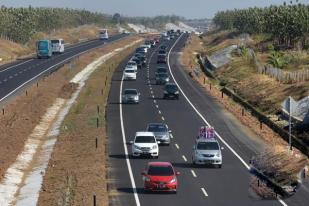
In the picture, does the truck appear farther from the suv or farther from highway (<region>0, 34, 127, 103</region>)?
the suv

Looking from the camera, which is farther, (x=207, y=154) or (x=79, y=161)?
(x=79, y=161)

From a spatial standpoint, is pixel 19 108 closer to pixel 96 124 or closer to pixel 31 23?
pixel 96 124

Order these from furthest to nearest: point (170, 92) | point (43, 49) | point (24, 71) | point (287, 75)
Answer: point (43, 49), point (24, 71), point (287, 75), point (170, 92)

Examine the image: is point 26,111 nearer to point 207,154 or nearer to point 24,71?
point 207,154

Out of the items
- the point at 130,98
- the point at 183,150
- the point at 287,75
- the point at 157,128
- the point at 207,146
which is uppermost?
the point at 207,146

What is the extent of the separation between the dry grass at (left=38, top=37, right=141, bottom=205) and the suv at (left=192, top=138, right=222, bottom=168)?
5.26 meters

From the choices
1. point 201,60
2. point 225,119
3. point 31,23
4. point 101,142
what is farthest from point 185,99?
point 31,23

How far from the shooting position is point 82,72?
386ft

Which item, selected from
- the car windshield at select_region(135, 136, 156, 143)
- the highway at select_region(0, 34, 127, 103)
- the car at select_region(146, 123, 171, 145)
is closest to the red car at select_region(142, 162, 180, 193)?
the car windshield at select_region(135, 136, 156, 143)

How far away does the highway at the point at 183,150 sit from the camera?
36812mm

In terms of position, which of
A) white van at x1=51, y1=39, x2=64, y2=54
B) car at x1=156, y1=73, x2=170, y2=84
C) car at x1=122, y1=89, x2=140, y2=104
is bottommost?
white van at x1=51, y1=39, x2=64, y2=54

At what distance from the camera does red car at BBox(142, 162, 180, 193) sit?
37.3 metres

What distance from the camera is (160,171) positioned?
37750 millimetres

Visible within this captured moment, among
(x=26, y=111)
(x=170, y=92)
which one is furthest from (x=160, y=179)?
(x=170, y=92)
